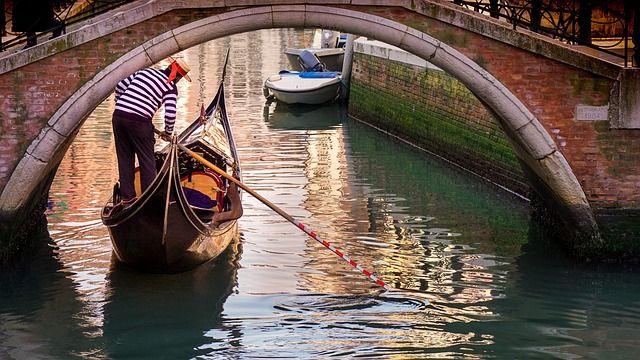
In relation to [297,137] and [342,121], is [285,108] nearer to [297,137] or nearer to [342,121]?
[342,121]

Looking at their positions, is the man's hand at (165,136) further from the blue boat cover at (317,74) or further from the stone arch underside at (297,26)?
the blue boat cover at (317,74)

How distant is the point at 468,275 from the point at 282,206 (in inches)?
72.9

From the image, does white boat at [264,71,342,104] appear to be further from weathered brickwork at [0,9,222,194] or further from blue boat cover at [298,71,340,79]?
weathered brickwork at [0,9,222,194]

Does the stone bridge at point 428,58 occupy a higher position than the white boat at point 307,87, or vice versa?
the white boat at point 307,87

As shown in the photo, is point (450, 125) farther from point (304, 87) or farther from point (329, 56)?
point (329, 56)

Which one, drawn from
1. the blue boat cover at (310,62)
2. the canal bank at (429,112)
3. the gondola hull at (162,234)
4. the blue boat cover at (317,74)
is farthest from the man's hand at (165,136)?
the blue boat cover at (310,62)

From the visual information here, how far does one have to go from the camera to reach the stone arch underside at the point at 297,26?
569 cm

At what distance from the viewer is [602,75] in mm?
5758

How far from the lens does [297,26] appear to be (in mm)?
5766

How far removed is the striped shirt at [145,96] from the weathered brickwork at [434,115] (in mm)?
2688

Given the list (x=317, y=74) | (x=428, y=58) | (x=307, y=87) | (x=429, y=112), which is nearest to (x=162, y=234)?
(x=428, y=58)

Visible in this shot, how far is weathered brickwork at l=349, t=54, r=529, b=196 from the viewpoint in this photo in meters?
8.06

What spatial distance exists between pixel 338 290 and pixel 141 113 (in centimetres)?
116

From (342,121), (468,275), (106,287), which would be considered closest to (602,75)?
(468,275)
